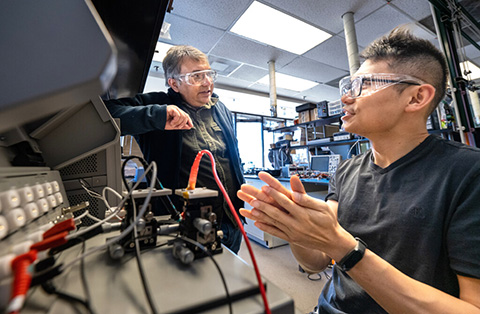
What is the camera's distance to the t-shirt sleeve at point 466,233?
1.62 feet

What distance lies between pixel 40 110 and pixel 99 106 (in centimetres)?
56

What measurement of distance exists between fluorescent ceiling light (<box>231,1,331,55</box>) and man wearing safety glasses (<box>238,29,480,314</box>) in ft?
7.54

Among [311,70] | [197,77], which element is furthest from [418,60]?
Answer: [311,70]

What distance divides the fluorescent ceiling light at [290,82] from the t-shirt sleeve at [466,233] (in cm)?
441

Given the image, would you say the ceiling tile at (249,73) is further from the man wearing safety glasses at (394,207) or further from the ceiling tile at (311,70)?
the man wearing safety glasses at (394,207)

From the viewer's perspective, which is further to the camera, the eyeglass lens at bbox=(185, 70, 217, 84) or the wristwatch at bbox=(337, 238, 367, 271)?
the eyeglass lens at bbox=(185, 70, 217, 84)

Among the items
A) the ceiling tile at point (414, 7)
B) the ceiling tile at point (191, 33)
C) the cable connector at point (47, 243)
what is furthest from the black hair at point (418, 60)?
the ceiling tile at point (191, 33)

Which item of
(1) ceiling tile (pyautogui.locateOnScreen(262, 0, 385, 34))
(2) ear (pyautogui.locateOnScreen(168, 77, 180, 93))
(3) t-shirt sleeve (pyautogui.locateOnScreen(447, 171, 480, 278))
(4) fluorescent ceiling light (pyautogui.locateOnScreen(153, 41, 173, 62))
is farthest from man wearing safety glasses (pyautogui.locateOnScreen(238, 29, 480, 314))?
(4) fluorescent ceiling light (pyautogui.locateOnScreen(153, 41, 173, 62))

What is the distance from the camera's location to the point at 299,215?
18.7 inches

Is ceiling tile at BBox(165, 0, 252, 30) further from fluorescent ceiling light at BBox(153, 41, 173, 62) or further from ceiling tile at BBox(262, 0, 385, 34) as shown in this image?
fluorescent ceiling light at BBox(153, 41, 173, 62)

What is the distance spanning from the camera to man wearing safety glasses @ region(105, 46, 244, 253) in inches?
38.6

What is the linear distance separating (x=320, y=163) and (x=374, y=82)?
2636 mm

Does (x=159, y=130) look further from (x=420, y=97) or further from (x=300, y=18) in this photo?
(x=300, y=18)

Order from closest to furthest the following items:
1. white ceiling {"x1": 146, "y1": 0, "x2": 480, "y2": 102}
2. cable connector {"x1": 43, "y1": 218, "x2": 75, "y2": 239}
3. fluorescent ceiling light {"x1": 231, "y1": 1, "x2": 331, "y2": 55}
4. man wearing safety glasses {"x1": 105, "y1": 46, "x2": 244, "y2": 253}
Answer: cable connector {"x1": 43, "y1": 218, "x2": 75, "y2": 239} → man wearing safety glasses {"x1": 105, "y1": 46, "x2": 244, "y2": 253} → white ceiling {"x1": 146, "y1": 0, "x2": 480, "y2": 102} → fluorescent ceiling light {"x1": 231, "y1": 1, "x2": 331, "y2": 55}
